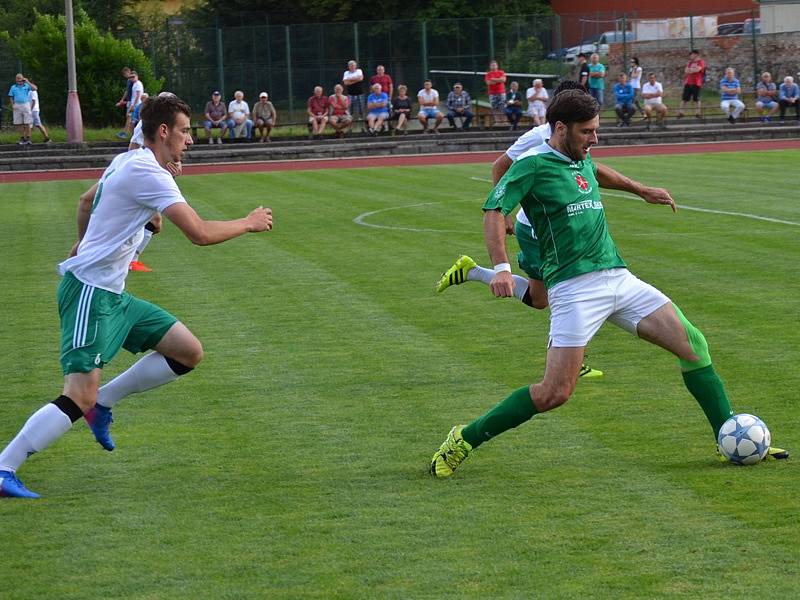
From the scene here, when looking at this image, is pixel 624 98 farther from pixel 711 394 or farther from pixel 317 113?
pixel 711 394

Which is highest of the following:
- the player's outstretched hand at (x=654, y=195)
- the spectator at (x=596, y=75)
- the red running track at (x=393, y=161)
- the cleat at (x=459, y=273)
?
the spectator at (x=596, y=75)

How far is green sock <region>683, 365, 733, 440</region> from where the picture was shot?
6.55 meters

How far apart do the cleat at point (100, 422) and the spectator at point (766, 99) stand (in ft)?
116

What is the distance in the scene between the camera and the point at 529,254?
9.30 m

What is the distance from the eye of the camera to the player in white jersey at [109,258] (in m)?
6.18

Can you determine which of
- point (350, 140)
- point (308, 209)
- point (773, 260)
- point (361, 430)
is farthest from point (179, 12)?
point (361, 430)

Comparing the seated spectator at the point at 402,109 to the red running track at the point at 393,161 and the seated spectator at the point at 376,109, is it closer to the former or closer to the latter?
the seated spectator at the point at 376,109

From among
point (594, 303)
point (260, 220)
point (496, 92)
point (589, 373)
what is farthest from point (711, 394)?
point (496, 92)

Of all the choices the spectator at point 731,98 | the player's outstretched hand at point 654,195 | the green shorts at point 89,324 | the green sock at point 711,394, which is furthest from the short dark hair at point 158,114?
the spectator at point 731,98

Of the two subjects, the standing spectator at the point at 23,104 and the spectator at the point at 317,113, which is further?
the spectator at the point at 317,113

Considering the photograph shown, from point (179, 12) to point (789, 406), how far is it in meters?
65.4

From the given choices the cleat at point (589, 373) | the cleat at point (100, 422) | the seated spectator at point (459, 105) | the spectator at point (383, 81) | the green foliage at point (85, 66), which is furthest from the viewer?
the green foliage at point (85, 66)

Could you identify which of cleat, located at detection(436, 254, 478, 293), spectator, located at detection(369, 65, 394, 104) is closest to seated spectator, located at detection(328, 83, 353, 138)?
spectator, located at detection(369, 65, 394, 104)

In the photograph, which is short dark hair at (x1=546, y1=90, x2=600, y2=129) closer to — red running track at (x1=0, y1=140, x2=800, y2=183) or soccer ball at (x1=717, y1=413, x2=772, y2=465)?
soccer ball at (x1=717, y1=413, x2=772, y2=465)
